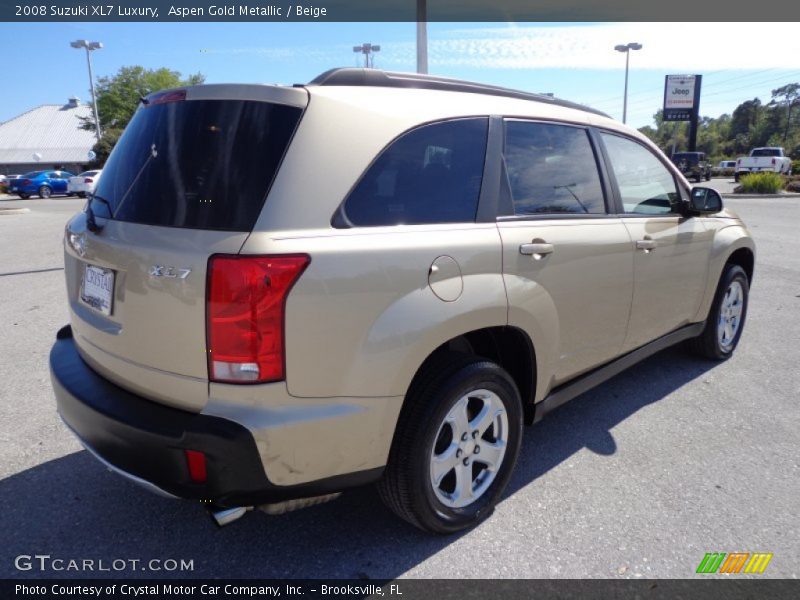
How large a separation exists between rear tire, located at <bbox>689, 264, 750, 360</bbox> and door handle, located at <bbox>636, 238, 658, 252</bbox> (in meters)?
1.32

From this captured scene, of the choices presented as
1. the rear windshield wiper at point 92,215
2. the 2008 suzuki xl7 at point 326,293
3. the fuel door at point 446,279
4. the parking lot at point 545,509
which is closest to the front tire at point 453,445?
the 2008 suzuki xl7 at point 326,293

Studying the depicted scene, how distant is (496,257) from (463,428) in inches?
30.0

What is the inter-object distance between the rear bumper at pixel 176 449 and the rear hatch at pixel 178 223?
0.08 metres

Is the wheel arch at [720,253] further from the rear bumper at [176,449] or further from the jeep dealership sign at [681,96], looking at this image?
the jeep dealership sign at [681,96]

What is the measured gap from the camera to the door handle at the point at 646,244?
3295 millimetres

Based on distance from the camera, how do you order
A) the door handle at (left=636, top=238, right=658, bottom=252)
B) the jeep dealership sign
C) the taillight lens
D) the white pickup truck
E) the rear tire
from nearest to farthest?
the taillight lens → the door handle at (left=636, top=238, right=658, bottom=252) → the rear tire → the white pickup truck → the jeep dealership sign

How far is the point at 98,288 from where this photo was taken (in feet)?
7.64

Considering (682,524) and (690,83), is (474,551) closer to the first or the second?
(682,524)

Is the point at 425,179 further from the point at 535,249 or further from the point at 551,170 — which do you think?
the point at 551,170

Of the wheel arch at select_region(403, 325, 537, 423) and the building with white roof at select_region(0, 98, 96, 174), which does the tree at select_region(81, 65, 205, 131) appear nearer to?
the building with white roof at select_region(0, 98, 96, 174)

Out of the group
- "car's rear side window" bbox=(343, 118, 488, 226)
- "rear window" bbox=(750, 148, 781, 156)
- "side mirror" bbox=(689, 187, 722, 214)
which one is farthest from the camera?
"rear window" bbox=(750, 148, 781, 156)

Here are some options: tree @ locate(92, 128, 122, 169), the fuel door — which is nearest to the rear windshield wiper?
the fuel door

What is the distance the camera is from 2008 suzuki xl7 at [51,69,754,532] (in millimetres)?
1905

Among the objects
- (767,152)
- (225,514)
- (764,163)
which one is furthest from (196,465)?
(767,152)
